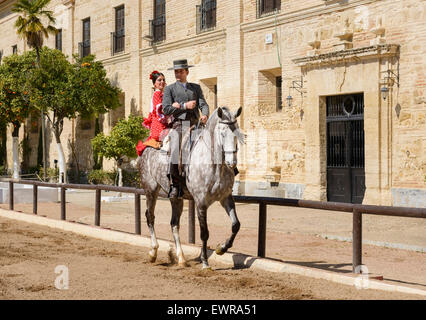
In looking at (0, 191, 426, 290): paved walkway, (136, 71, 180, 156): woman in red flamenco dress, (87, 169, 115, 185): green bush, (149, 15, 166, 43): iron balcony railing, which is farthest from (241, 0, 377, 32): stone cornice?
(136, 71, 180, 156): woman in red flamenco dress

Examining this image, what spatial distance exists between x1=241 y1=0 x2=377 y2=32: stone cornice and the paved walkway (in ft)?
20.4

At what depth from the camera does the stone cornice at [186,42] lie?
69.5 feet

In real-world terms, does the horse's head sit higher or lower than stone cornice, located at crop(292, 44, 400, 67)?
lower

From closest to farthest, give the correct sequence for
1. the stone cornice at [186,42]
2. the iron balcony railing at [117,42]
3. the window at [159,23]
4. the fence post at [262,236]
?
1. the fence post at [262,236]
2. the stone cornice at [186,42]
3. the window at [159,23]
4. the iron balcony railing at [117,42]

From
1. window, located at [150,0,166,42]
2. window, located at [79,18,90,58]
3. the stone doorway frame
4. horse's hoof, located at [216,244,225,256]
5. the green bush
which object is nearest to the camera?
horse's hoof, located at [216,244,225,256]

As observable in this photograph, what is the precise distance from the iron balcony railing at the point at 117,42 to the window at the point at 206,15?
5.94 metres

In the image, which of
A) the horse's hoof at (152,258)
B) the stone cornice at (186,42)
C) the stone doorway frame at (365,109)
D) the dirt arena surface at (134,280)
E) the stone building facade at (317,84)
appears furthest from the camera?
the stone cornice at (186,42)

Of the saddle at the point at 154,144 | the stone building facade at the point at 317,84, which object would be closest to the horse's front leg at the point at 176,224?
the saddle at the point at 154,144

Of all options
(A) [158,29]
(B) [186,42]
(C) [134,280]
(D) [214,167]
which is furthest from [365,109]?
(A) [158,29]

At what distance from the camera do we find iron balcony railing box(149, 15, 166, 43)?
2422 centimetres

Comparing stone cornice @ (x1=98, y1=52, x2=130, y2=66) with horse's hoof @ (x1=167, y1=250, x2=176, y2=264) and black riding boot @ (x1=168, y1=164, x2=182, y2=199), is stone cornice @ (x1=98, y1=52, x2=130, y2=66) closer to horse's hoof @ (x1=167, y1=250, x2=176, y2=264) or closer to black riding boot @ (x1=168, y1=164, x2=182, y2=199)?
horse's hoof @ (x1=167, y1=250, x2=176, y2=264)

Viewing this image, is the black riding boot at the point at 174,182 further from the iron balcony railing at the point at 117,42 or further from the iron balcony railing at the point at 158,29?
the iron balcony railing at the point at 117,42

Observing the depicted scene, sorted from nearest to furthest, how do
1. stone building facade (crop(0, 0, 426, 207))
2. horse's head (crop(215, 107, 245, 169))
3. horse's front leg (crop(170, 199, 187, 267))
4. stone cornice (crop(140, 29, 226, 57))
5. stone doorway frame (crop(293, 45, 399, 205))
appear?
horse's head (crop(215, 107, 245, 169))
horse's front leg (crop(170, 199, 187, 267))
stone building facade (crop(0, 0, 426, 207))
stone doorway frame (crop(293, 45, 399, 205))
stone cornice (crop(140, 29, 226, 57))

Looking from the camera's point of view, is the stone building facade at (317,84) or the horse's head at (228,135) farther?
the stone building facade at (317,84)
